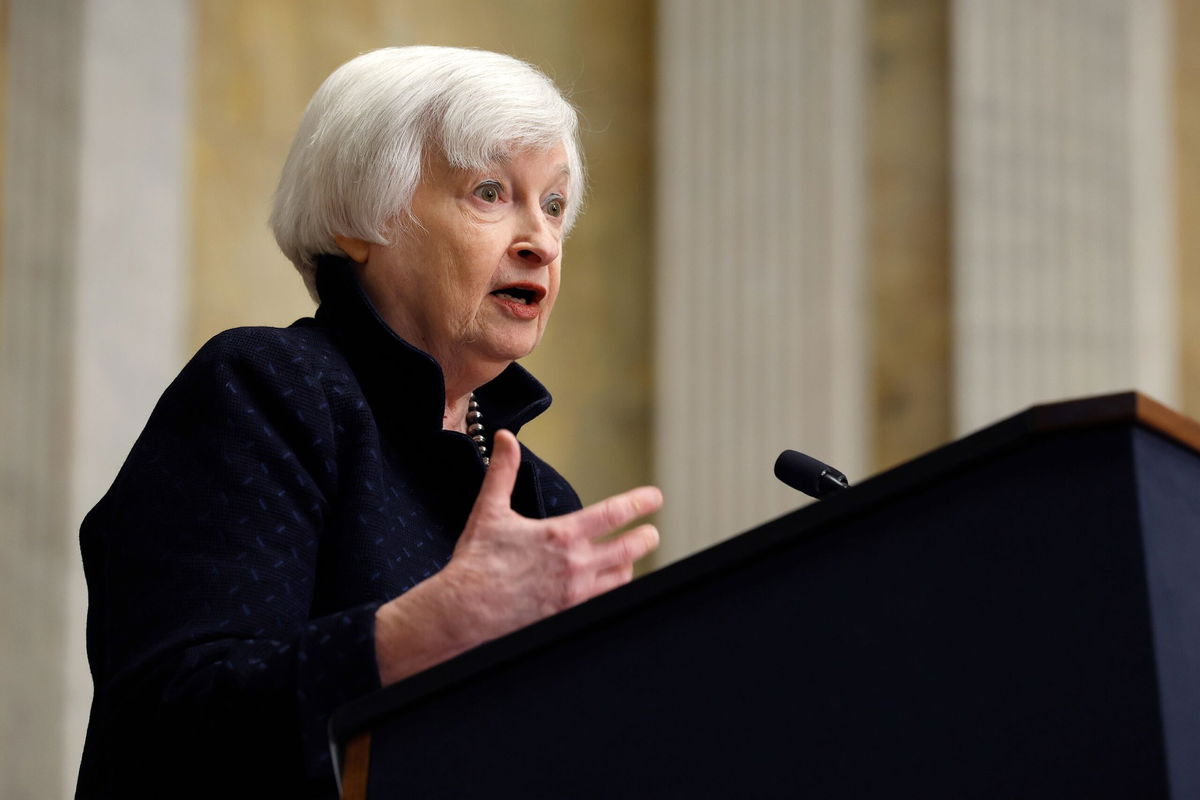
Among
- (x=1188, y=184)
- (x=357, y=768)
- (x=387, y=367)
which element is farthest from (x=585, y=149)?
(x=357, y=768)

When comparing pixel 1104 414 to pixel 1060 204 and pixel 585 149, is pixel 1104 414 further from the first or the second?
pixel 585 149

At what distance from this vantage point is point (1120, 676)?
107cm

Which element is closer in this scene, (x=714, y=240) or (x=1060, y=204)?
(x=1060, y=204)

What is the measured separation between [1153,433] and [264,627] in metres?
0.83

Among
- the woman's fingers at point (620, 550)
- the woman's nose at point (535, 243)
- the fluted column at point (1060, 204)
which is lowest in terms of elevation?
the woman's fingers at point (620, 550)

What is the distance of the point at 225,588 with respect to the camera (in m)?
1.52

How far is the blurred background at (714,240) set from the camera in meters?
5.39

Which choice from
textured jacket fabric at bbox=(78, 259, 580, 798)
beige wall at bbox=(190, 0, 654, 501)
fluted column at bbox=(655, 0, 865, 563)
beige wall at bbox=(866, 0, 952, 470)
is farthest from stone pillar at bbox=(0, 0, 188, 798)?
textured jacket fabric at bbox=(78, 259, 580, 798)

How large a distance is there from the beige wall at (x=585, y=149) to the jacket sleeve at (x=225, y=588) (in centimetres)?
416

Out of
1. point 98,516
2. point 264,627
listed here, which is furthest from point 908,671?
point 98,516

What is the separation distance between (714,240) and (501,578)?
4865 mm

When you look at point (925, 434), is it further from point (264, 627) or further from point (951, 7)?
point (264, 627)

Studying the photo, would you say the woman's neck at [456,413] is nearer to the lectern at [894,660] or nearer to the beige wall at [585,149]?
the lectern at [894,660]

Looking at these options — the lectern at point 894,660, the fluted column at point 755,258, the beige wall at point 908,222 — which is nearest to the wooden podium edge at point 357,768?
Result: the lectern at point 894,660
